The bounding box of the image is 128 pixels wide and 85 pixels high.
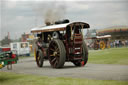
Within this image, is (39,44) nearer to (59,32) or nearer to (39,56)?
(39,56)

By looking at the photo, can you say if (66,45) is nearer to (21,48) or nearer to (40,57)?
(40,57)

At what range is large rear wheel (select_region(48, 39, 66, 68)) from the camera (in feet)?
50.7

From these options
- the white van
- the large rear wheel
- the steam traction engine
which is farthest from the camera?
the white van

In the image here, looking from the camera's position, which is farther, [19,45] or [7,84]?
[19,45]

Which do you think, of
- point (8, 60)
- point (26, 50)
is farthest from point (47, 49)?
point (26, 50)

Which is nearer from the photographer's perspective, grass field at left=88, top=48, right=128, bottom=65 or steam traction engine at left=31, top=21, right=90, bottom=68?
steam traction engine at left=31, top=21, right=90, bottom=68

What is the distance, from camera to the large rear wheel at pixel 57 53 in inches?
608

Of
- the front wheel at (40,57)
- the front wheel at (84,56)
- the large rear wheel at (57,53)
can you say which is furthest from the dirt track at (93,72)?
the front wheel at (40,57)

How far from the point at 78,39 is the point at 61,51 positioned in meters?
1.25

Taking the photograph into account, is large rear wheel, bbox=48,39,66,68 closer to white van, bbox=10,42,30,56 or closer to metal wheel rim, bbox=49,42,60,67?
metal wheel rim, bbox=49,42,60,67

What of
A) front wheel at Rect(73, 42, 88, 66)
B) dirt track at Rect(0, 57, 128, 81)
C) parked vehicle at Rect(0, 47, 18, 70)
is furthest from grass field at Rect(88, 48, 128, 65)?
parked vehicle at Rect(0, 47, 18, 70)

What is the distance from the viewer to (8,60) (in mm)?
12664

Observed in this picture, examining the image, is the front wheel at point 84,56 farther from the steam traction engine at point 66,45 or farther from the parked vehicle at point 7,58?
the parked vehicle at point 7,58

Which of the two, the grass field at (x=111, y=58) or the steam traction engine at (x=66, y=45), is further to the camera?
the grass field at (x=111, y=58)
